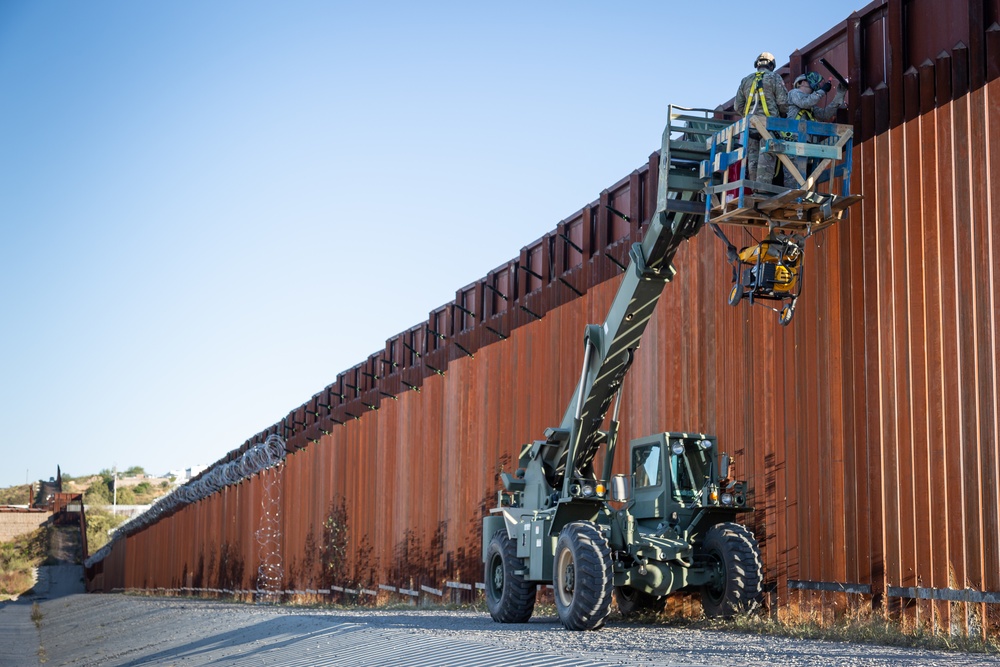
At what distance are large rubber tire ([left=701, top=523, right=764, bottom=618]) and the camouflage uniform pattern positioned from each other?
16.5 feet

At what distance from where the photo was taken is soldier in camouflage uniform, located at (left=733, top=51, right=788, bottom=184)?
37.3ft

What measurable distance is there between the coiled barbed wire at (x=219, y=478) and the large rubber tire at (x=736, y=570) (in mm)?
30522

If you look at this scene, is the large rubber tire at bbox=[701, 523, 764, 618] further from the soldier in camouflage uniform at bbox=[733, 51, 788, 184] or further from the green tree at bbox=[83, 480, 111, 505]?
the green tree at bbox=[83, 480, 111, 505]

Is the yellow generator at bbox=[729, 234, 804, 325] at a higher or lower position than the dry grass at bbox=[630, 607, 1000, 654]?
higher

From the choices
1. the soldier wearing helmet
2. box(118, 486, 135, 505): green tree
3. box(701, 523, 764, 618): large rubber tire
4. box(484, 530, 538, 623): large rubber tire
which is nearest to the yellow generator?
the soldier wearing helmet

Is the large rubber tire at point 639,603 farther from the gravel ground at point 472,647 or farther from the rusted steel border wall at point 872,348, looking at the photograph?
the rusted steel border wall at point 872,348

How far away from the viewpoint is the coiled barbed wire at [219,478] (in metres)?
47.9

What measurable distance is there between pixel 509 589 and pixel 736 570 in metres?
3.85

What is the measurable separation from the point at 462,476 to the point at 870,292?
15496 millimetres

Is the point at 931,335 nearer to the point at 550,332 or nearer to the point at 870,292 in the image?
the point at 870,292

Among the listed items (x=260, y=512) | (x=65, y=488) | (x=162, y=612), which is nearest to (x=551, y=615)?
(x=162, y=612)

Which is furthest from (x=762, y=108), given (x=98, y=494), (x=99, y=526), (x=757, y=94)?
(x=98, y=494)

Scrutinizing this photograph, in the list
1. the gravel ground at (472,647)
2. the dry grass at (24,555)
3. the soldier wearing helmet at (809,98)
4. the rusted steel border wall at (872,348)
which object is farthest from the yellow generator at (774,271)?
the dry grass at (24,555)

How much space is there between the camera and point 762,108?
38.2 feet
